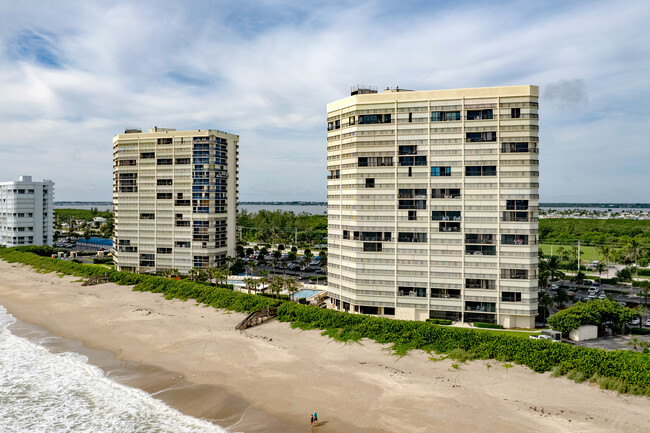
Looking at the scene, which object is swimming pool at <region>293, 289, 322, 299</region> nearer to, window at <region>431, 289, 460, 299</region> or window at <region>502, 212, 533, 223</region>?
window at <region>431, 289, 460, 299</region>

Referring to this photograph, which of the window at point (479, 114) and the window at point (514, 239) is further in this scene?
the window at point (479, 114)

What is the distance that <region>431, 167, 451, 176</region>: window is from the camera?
6844 centimetres

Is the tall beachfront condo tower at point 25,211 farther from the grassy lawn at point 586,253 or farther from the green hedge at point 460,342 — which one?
the grassy lawn at point 586,253

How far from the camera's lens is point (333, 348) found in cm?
5694

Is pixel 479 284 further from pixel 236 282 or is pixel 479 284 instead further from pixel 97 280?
pixel 97 280

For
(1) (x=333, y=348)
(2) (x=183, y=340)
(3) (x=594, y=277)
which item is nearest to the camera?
(1) (x=333, y=348)

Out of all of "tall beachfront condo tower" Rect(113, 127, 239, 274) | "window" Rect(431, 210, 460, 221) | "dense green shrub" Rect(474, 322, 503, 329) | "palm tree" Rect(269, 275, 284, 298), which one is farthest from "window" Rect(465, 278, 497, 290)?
"tall beachfront condo tower" Rect(113, 127, 239, 274)

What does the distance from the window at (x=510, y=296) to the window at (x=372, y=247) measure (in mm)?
21755

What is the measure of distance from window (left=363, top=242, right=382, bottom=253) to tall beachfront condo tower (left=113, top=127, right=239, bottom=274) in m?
48.9

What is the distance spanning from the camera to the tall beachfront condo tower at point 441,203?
65500 millimetres

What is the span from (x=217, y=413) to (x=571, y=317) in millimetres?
51272

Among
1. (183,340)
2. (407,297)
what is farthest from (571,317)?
(183,340)

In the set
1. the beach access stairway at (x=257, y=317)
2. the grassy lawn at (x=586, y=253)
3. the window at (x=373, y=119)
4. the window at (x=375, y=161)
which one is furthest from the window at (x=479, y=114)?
the grassy lawn at (x=586, y=253)

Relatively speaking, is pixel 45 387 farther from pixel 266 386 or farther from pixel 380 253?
pixel 380 253
